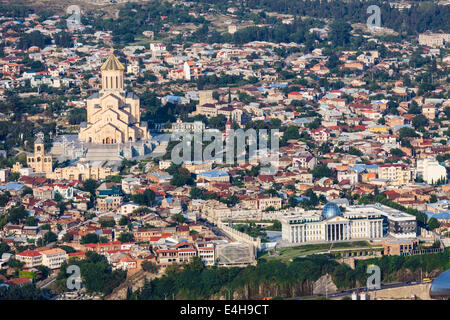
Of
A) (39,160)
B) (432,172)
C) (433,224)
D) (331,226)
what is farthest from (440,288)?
(39,160)

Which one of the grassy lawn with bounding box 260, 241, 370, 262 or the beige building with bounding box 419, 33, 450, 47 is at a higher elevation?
the beige building with bounding box 419, 33, 450, 47

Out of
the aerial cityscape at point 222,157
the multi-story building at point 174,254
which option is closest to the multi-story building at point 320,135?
the aerial cityscape at point 222,157

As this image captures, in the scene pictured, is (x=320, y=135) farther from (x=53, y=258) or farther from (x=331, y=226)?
(x=53, y=258)

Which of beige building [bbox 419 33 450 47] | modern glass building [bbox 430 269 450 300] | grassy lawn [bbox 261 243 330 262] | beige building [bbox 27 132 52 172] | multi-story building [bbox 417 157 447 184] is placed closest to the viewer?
modern glass building [bbox 430 269 450 300]

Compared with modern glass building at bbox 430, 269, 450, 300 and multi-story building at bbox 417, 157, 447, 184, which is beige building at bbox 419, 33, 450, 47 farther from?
modern glass building at bbox 430, 269, 450, 300

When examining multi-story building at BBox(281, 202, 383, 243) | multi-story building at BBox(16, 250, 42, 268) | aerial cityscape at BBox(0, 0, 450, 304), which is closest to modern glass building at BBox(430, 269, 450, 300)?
aerial cityscape at BBox(0, 0, 450, 304)

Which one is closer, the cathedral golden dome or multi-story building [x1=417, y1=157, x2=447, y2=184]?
multi-story building [x1=417, y1=157, x2=447, y2=184]

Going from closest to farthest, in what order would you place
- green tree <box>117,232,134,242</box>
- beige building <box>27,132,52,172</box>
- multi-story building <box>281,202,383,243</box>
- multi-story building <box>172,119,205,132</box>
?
green tree <box>117,232,134,242</box>, multi-story building <box>281,202,383,243</box>, beige building <box>27,132,52,172</box>, multi-story building <box>172,119,205,132</box>
